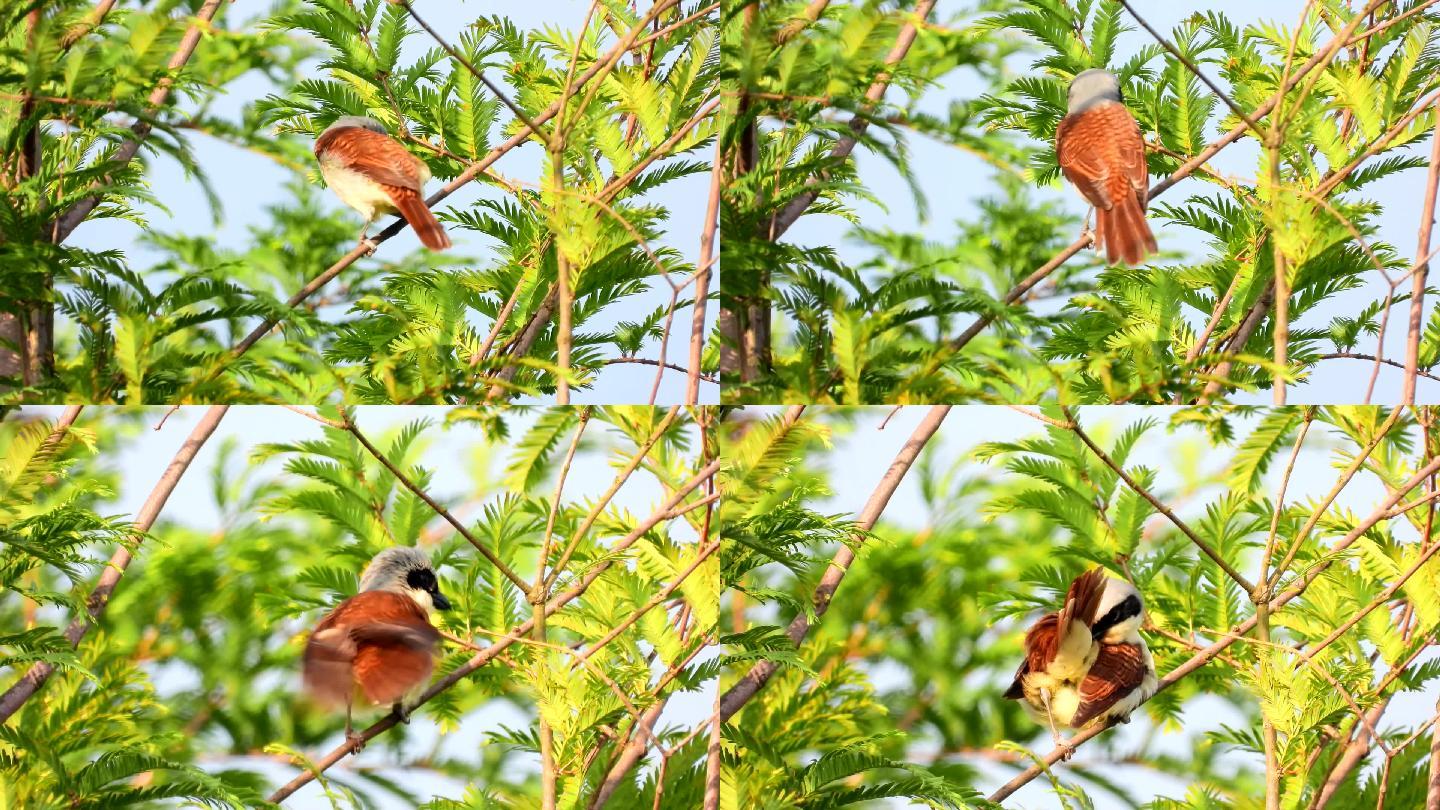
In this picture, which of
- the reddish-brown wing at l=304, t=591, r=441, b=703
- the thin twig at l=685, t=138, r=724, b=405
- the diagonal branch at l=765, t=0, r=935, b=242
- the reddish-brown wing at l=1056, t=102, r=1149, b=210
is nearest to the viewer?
the reddish-brown wing at l=304, t=591, r=441, b=703

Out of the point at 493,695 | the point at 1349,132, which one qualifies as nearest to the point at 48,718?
the point at 493,695

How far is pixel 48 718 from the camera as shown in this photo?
7.39 feet

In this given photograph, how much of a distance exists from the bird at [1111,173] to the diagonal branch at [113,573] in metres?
1.67

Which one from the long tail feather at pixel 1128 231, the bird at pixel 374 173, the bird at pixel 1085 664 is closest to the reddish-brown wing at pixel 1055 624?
the bird at pixel 1085 664

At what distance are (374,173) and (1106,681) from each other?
1647mm

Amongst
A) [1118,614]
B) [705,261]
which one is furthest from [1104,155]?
[1118,614]

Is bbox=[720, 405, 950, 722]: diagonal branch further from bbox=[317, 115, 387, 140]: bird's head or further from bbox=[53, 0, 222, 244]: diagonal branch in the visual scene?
bbox=[53, 0, 222, 244]: diagonal branch

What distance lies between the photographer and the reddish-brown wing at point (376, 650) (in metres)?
2.11

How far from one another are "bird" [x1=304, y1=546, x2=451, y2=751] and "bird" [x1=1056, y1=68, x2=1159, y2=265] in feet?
4.89

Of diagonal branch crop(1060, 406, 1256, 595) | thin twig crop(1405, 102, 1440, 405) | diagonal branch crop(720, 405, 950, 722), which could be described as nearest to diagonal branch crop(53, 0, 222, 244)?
diagonal branch crop(720, 405, 950, 722)

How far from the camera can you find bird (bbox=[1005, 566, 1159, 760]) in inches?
86.4

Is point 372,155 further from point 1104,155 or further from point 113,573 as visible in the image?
point 1104,155

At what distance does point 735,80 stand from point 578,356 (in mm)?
653

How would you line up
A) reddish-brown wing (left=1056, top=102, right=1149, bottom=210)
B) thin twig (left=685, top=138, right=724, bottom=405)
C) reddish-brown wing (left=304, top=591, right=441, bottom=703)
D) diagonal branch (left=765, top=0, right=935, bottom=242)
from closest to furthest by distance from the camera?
1. reddish-brown wing (left=304, top=591, right=441, bottom=703)
2. thin twig (left=685, top=138, right=724, bottom=405)
3. diagonal branch (left=765, top=0, right=935, bottom=242)
4. reddish-brown wing (left=1056, top=102, right=1149, bottom=210)
